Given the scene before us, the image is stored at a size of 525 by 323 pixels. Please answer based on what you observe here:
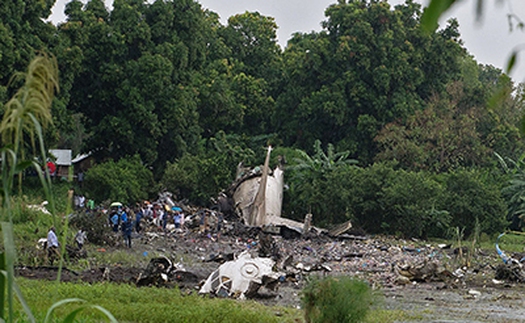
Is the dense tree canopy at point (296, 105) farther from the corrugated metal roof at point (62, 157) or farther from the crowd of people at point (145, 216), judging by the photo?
the corrugated metal roof at point (62, 157)

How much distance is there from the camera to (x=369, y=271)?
877 inches

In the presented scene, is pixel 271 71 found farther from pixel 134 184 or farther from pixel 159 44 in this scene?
pixel 134 184

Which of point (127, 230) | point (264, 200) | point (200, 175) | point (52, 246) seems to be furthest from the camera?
point (200, 175)

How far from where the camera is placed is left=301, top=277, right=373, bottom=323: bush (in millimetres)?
10750

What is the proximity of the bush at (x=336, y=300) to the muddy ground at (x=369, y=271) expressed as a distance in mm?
2340

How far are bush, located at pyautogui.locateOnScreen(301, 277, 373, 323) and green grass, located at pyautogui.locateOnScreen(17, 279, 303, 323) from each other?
1313 millimetres

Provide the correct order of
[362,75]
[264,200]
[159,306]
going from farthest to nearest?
[362,75]
[264,200]
[159,306]

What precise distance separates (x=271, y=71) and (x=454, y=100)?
42.5ft

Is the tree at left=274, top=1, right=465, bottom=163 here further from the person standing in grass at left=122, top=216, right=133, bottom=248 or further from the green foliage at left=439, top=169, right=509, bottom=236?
the person standing in grass at left=122, top=216, right=133, bottom=248

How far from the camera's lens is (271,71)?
164 feet

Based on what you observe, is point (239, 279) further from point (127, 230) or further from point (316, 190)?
point (316, 190)

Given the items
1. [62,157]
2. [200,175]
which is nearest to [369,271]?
[200,175]

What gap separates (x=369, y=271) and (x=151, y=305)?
1079cm

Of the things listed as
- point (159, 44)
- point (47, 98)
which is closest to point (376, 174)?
point (159, 44)
